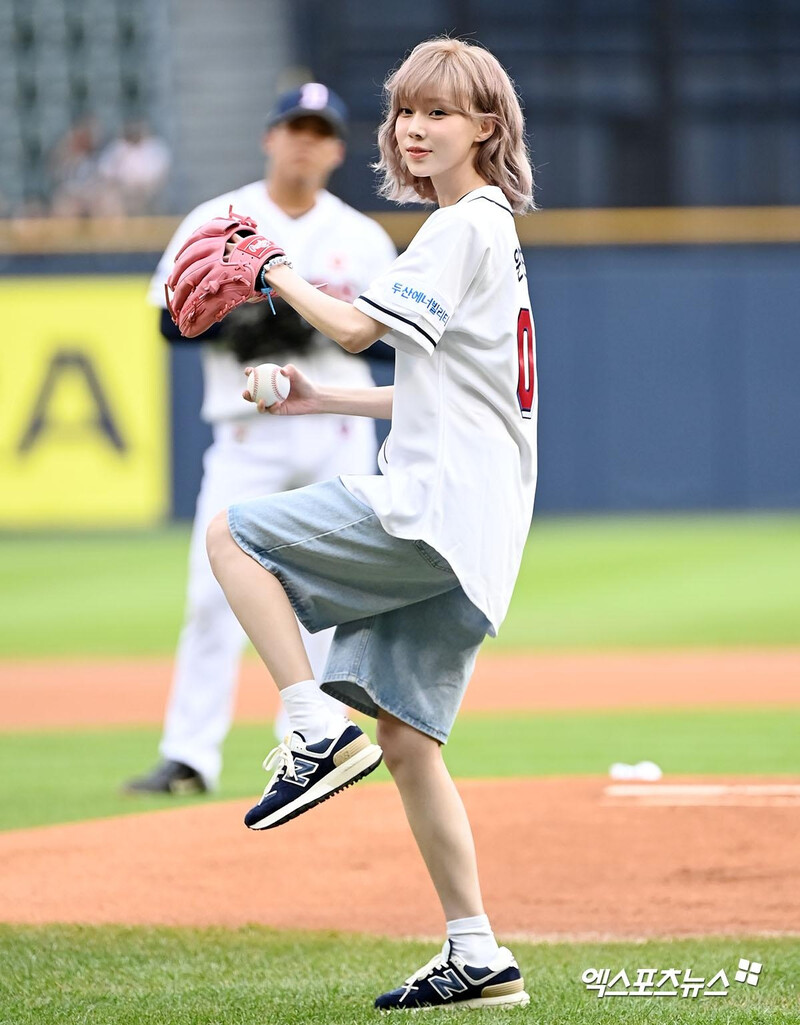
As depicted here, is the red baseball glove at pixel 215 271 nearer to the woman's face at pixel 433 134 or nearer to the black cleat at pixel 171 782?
the woman's face at pixel 433 134

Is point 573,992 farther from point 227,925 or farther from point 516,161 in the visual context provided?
point 516,161

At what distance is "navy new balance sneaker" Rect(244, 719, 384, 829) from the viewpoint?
3.12 m

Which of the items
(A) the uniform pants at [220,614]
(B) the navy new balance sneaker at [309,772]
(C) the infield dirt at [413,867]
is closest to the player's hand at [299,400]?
(B) the navy new balance sneaker at [309,772]

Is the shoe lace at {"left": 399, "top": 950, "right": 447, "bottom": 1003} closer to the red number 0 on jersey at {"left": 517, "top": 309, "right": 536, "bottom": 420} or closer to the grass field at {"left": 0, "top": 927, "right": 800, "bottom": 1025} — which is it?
the grass field at {"left": 0, "top": 927, "right": 800, "bottom": 1025}

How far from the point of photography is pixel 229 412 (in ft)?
18.6

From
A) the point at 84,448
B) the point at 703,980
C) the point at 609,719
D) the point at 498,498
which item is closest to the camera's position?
the point at 498,498

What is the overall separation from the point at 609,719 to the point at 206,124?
13.8m

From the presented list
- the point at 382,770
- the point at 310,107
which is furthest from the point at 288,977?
the point at 310,107

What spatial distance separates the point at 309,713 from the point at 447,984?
1.94ft

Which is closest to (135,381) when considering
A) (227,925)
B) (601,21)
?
(601,21)

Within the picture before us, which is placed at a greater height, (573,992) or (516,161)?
(516,161)

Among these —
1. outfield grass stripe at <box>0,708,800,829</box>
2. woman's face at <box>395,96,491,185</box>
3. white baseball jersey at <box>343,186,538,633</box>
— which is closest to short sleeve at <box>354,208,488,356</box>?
white baseball jersey at <box>343,186,538,633</box>

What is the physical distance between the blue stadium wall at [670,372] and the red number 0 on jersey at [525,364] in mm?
14288

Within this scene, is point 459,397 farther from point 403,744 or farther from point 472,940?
point 472,940
